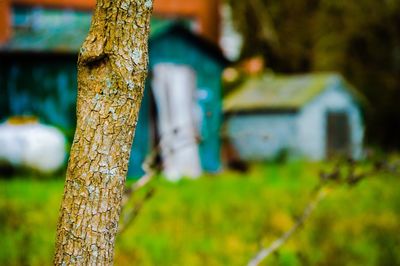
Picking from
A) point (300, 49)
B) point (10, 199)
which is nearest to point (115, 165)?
point (10, 199)

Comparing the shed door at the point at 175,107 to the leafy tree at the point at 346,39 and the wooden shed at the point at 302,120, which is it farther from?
the leafy tree at the point at 346,39

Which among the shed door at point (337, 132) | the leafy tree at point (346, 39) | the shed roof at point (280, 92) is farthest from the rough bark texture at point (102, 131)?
the leafy tree at point (346, 39)

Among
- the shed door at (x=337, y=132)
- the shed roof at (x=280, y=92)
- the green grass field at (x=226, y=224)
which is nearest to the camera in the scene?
the green grass field at (x=226, y=224)

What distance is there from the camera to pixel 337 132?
17.0m

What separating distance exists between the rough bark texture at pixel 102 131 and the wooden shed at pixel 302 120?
1406cm

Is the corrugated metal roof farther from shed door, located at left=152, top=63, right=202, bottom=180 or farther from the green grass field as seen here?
the green grass field

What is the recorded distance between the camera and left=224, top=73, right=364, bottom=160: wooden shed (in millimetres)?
16375

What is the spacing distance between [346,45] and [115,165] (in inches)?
778

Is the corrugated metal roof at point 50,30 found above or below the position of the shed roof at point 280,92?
above

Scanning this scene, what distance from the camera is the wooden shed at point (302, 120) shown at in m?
16.4

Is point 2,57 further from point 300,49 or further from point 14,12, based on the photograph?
point 300,49

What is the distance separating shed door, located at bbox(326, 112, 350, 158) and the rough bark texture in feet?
49.6

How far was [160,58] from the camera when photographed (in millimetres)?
12742

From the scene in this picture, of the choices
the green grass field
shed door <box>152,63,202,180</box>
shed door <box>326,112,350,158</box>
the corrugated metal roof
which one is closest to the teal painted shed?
the corrugated metal roof
